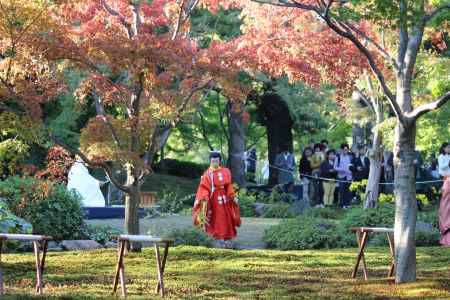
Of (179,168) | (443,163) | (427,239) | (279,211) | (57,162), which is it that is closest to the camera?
(57,162)

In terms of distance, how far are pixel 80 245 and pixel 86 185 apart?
6.79 metres

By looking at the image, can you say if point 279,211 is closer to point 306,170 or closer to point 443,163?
point 306,170

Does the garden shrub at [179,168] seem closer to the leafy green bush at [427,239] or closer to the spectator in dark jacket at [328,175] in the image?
the spectator in dark jacket at [328,175]

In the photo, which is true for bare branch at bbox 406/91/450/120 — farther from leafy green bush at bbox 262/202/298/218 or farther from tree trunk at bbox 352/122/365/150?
tree trunk at bbox 352/122/365/150

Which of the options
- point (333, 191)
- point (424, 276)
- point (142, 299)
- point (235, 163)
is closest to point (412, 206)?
point (424, 276)

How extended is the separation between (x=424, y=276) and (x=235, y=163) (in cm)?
1866

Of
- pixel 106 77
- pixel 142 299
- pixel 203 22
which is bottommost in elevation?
pixel 142 299

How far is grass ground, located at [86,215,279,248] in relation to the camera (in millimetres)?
18594

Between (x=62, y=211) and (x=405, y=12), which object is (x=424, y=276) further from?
(x=62, y=211)

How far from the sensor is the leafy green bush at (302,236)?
1762cm

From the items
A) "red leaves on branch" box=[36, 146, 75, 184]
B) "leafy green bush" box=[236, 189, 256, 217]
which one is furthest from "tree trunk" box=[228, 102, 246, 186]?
"red leaves on branch" box=[36, 146, 75, 184]

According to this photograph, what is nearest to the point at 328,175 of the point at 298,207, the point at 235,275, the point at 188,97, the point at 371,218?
the point at 298,207

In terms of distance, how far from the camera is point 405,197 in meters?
11.0

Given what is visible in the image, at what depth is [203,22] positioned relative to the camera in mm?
25359
